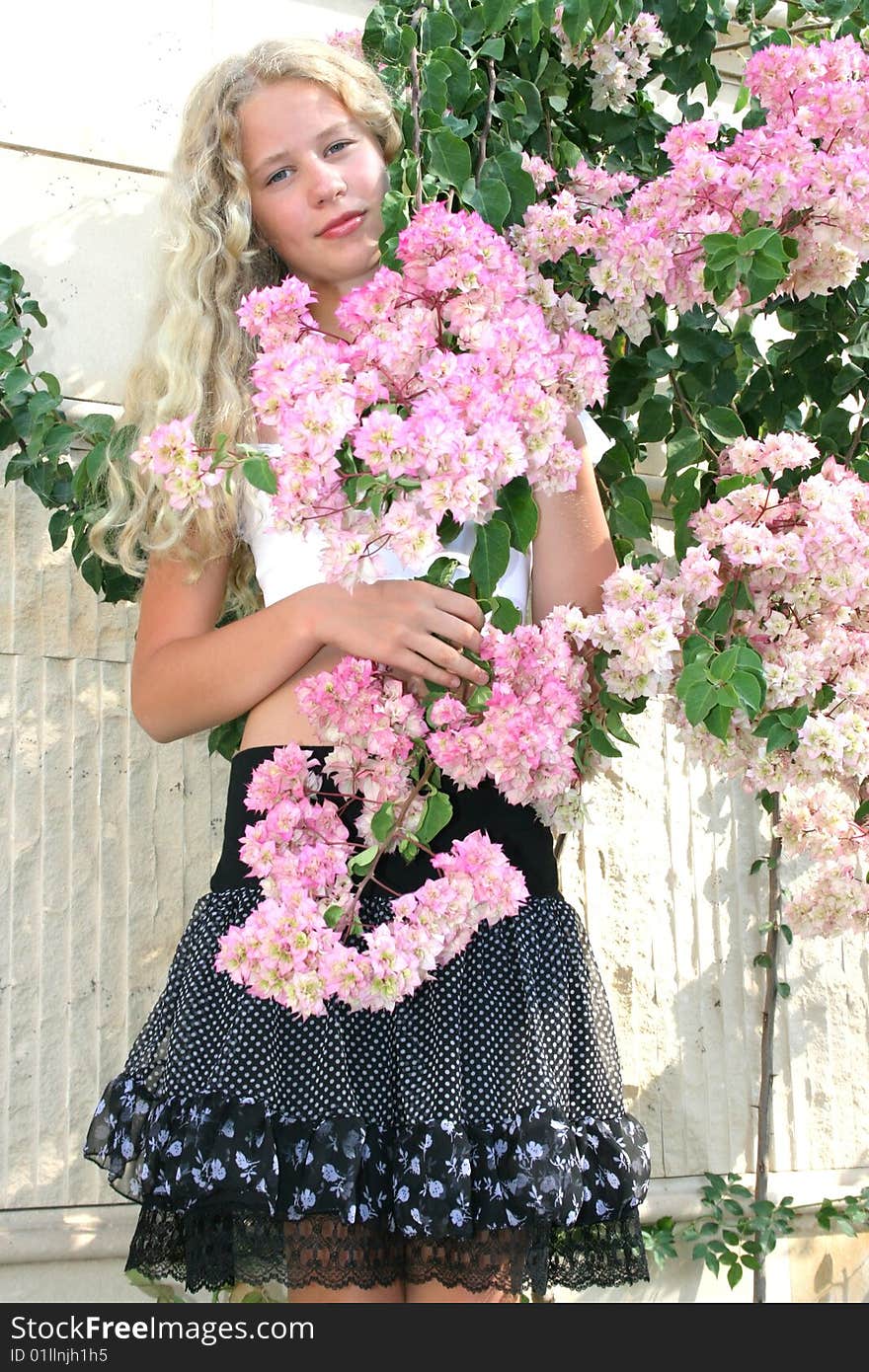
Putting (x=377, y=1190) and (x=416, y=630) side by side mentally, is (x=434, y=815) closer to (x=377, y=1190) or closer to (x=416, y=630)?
(x=416, y=630)

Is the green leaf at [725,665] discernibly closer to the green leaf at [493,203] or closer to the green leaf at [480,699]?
the green leaf at [480,699]

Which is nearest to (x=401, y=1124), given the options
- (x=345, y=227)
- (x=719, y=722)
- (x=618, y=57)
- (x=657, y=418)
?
Result: (x=719, y=722)

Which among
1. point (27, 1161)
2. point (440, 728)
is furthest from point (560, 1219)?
point (27, 1161)

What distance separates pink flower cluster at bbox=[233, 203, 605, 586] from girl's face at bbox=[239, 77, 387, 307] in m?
0.34

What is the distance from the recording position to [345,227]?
1525 mm

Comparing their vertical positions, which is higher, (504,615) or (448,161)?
(448,161)

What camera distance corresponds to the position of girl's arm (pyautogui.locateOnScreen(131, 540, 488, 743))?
124 centimetres

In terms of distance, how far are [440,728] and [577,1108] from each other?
1.27 feet

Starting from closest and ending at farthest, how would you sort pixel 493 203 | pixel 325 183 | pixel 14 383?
1. pixel 493 203
2. pixel 325 183
3. pixel 14 383

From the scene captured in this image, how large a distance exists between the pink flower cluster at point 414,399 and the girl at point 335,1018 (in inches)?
6.6

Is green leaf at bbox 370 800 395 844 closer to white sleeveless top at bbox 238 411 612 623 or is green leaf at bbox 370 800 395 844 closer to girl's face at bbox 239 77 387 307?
white sleeveless top at bbox 238 411 612 623

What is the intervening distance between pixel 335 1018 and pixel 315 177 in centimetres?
90

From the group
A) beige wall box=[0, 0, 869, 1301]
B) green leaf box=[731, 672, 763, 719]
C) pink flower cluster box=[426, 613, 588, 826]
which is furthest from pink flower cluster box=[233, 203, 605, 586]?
beige wall box=[0, 0, 869, 1301]

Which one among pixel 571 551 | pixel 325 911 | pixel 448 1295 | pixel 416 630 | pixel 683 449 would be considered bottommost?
pixel 448 1295
